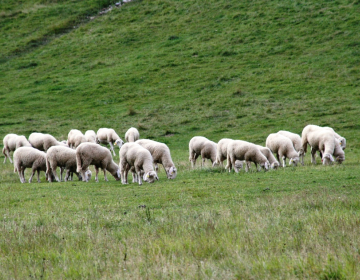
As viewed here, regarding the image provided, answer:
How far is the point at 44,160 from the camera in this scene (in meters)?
Answer: 16.8

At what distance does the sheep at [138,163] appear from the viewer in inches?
564

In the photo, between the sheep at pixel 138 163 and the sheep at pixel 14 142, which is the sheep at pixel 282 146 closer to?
the sheep at pixel 138 163

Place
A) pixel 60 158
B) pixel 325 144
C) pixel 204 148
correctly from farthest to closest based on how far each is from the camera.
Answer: pixel 204 148 → pixel 325 144 → pixel 60 158

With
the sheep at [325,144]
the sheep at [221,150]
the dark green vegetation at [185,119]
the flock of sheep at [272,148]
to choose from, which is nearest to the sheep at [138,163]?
the dark green vegetation at [185,119]

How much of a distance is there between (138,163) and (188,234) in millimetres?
7640

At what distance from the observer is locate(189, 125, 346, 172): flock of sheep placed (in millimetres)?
16641

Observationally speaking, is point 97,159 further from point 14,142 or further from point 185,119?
point 185,119

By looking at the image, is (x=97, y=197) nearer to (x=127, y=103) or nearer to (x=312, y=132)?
(x=312, y=132)

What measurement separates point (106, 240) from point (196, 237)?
130 cm

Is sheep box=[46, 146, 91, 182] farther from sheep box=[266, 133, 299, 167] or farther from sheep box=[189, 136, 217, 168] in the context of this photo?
sheep box=[266, 133, 299, 167]

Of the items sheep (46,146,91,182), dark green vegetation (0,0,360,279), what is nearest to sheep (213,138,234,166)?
dark green vegetation (0,0,360,279)

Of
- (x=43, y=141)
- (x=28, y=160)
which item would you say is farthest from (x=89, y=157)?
(x=43, y=141)

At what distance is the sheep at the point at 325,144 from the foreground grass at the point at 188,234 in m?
5.55

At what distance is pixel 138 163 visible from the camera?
14.7 metres
